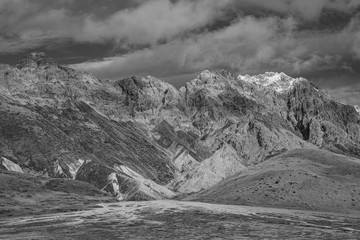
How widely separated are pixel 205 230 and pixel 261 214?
36.1 m

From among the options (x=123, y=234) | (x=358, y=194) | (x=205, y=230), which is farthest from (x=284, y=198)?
(x=123, y=234)

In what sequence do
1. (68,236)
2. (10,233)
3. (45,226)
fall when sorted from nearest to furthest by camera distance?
1. (68,236)
2. (10,233)
3. (45,226)

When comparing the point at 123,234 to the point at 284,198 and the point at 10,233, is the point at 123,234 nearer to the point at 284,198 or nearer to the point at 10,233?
the point at 10,233

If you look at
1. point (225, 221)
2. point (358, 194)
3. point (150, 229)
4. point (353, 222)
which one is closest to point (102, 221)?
point (150, 229)

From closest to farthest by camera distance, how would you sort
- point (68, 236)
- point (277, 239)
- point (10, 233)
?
point (277, 239) → point (68, 236) → point (10, 233)

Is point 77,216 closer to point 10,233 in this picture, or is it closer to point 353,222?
point 10,233

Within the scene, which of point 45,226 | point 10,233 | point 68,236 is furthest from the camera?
point 45,226

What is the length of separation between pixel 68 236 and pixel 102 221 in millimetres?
31751

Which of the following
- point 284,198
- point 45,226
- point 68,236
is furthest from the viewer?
point 284,198

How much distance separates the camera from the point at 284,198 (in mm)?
199750

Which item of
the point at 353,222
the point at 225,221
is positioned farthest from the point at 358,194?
the point at 225,221

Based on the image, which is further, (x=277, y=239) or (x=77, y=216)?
(x=77, y=216)

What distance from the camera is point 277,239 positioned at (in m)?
123

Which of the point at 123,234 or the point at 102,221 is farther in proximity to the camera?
the point at 102,221
